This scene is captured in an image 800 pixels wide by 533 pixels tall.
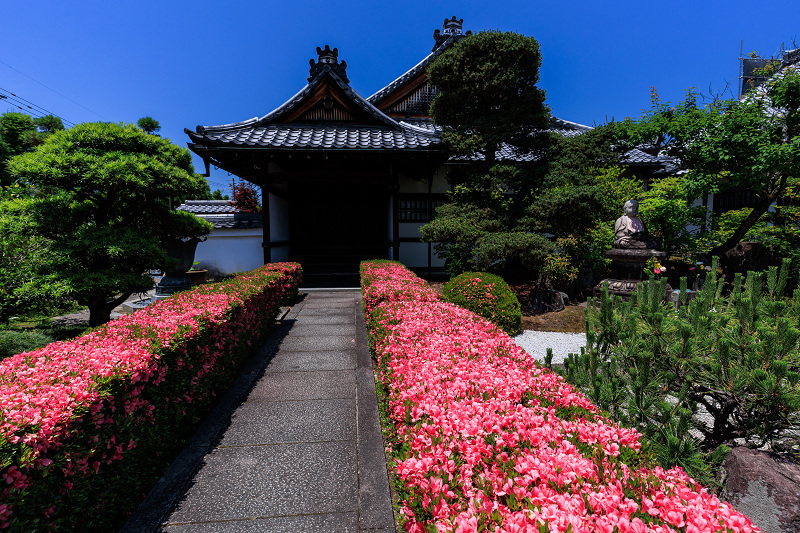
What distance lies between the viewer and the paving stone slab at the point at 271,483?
2553 millimetres

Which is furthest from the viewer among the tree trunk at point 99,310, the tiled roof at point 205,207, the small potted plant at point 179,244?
the tiled roof at point 205,207

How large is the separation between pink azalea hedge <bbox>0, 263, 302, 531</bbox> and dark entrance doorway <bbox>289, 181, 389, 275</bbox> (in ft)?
28.7

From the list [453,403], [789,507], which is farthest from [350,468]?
[789,507]

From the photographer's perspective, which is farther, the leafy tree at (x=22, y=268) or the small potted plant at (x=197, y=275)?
the small potted plant at (x=197, y=275)

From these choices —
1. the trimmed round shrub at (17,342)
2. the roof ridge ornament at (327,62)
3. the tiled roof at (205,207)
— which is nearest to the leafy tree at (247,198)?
the tiled roof at (205,207)

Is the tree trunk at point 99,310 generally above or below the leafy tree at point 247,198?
below

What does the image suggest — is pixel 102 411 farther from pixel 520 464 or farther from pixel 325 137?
pixel 325 137

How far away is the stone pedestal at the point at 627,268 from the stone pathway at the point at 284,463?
671 cm

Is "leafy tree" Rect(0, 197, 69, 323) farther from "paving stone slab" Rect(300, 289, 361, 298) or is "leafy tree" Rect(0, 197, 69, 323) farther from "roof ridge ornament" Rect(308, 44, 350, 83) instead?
"roof ridge ornament" Rect(308, 44, 350, 83)

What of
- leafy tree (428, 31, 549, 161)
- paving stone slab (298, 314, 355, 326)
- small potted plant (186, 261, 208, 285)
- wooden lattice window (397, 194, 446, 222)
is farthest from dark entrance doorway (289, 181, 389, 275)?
paving stone slab (298, 314, 355, 326)

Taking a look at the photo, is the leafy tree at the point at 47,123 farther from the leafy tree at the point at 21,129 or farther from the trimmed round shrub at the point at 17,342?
the trimmed round shrub at the point at 17,342

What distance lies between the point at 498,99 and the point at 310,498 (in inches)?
380

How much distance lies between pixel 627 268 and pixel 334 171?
→ 8.59m

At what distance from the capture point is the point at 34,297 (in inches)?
204
